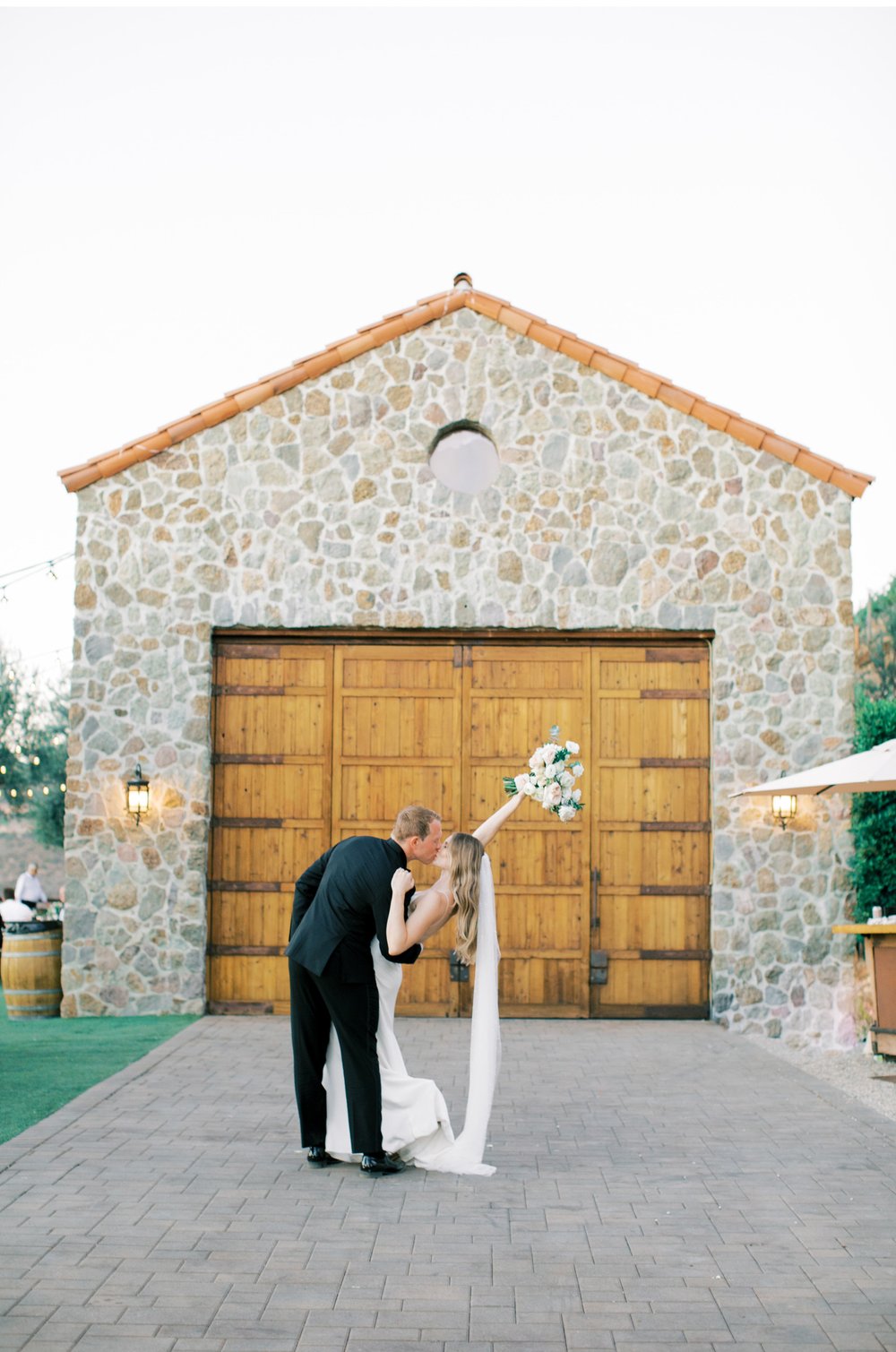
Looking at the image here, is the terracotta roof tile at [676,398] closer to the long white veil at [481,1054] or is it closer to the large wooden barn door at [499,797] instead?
the large wooden barn door at [499,797]

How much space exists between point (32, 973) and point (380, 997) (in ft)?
19.9

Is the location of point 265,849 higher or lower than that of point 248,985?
higher

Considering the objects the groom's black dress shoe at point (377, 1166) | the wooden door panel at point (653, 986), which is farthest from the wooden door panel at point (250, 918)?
the groom's black dress shoe at point (377, 1166)

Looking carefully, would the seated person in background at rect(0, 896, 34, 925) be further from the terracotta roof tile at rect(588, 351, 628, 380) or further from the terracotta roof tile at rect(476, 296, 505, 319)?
the terracotta roof tile at rect(588, 351, 628, 380)

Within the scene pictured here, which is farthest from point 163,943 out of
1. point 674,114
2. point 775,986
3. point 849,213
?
point 849,213

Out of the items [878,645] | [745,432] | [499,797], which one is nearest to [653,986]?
[499,797]

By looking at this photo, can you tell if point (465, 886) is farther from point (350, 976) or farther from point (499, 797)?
point (499, 797)

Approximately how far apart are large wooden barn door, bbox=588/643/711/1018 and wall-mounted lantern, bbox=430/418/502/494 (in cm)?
187

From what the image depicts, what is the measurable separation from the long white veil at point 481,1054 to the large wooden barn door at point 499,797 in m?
4.78

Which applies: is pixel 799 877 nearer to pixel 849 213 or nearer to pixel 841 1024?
pixel 841 1024

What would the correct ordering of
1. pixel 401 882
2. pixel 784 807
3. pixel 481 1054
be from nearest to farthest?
1. pixel 401 882
2. pixel 481 1054
3. pixel 784 807

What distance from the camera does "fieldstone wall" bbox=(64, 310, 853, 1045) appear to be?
36.7 ft

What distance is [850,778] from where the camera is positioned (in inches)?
352

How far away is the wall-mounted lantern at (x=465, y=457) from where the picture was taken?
11.5m
